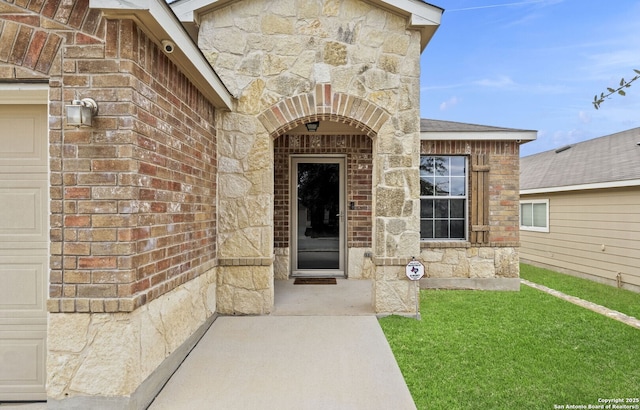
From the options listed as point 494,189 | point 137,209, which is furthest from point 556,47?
point 137,209

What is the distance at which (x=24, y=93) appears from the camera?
8.14ft

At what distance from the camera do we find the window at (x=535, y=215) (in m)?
9.18

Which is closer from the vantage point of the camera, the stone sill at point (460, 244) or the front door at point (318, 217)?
the stone sill at point (460, 244)

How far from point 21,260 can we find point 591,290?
840cm

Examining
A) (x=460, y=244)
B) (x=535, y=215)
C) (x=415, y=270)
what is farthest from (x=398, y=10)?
(x=535, y=215)

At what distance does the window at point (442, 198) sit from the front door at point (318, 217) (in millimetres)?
1581

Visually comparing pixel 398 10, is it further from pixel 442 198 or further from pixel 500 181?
pixel 500 181

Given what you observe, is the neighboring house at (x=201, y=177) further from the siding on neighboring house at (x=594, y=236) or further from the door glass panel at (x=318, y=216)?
the siding on neighboring house at (x=594, y=236)

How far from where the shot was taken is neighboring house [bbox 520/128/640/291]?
6.78 meters

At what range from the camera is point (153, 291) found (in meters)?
2.67

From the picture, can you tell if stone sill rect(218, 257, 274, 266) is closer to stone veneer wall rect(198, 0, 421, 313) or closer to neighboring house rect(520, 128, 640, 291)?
stone veneer wall rect(198, 0, 421, 313)

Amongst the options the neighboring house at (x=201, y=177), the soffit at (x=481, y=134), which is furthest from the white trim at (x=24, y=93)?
the soffit at (x=481, y=134)

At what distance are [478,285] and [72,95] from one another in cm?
647

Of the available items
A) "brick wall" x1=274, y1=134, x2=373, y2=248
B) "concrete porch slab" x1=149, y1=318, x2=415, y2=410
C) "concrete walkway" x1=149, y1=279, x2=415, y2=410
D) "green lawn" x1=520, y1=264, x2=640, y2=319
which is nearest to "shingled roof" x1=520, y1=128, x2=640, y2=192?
"green lawn" x1=520, y1=264, x2=640, y2=319
